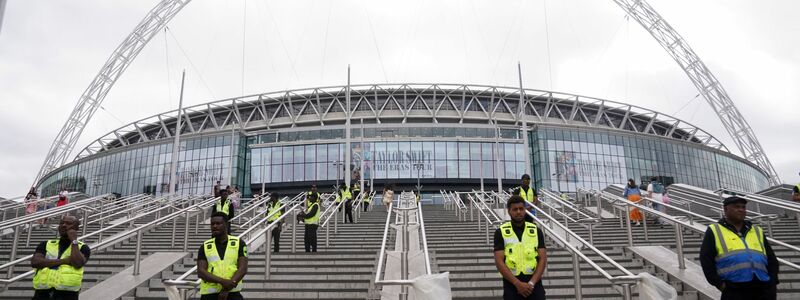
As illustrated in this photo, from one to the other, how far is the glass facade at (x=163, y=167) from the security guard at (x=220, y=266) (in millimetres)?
48710

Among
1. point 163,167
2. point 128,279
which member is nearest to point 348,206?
point 128,279

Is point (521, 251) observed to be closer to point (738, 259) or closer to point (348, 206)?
point (738, 259)

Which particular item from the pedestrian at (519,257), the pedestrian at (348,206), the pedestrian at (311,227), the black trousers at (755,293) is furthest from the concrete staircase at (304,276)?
the pedestrian at (348,206)

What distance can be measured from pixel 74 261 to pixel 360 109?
59.4 m

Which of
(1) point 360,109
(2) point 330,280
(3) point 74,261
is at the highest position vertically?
(1) point 360,109

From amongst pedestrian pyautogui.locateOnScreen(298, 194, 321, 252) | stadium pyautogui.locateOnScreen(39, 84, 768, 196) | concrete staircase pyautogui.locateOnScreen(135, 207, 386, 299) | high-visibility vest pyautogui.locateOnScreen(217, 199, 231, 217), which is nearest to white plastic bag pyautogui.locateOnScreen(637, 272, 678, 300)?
concrete staircase pyautogui.locateOnScreen(135, 207, 386, 299)

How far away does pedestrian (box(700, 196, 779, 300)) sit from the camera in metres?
4.09

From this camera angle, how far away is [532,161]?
5147 cm

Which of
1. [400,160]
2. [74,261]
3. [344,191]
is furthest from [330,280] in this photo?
[400,160]

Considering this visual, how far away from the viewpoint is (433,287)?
14.4 feet

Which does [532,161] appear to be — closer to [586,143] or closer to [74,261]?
[586,143]

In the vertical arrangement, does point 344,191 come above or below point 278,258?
above

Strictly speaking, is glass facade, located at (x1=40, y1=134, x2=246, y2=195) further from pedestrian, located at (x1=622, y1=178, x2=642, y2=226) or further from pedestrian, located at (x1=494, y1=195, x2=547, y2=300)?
pedestrian, located at (x1=494, y1=195, x2=547, y2=300)

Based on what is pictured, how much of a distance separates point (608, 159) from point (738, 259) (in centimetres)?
4994
